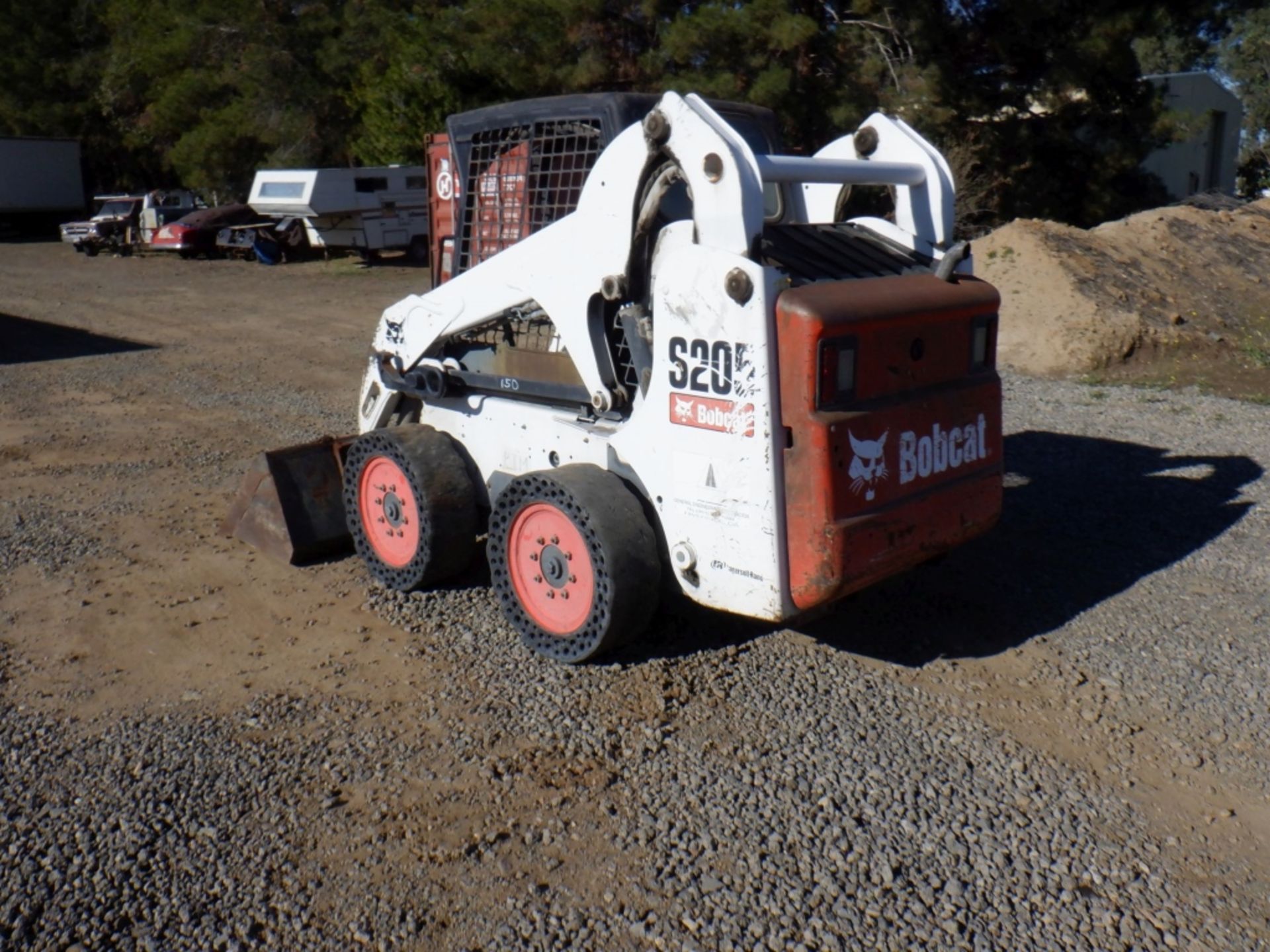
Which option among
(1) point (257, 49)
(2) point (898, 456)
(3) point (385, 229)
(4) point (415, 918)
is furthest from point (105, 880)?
(1) point (257, 49)

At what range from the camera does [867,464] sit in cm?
450

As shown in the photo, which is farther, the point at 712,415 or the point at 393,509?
the point at 393,509

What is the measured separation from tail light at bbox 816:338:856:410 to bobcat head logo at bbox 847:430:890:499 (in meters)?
0.14

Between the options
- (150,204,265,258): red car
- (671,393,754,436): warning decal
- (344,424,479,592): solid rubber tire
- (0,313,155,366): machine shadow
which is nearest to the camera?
→ (671,393,754,436): warning decal

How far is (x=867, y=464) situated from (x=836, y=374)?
1.24 ft

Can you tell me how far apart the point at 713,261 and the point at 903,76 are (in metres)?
16.9

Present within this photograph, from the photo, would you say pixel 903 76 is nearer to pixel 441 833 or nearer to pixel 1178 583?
pixel 1178 583

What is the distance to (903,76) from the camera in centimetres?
1972

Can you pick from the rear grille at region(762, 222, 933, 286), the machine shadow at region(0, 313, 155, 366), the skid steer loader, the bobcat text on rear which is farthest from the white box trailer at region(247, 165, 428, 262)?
the bobcat text on rear

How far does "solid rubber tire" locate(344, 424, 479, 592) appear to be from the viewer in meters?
5.62

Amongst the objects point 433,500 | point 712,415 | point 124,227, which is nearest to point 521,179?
point 433,500

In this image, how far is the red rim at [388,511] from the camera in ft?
19.0

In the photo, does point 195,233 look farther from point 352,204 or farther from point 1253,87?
point 1253,87

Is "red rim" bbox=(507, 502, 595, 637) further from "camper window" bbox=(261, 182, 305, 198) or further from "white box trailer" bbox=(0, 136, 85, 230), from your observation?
"white box trailer" bbox=(0, 136, 85, 230)
